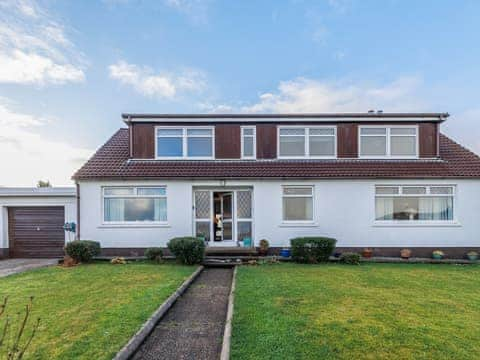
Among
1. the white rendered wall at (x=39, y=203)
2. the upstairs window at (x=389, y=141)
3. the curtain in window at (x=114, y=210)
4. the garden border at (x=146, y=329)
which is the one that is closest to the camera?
the garden border at (x=146, y=329)

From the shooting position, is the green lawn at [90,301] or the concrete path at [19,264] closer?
the green lawn at [90,301]

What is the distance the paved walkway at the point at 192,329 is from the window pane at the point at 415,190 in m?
8.88

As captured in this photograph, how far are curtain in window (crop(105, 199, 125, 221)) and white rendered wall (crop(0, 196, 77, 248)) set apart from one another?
2.12 meters

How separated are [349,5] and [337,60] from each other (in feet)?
8.97

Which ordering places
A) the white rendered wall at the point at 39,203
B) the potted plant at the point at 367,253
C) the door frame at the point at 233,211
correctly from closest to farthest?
the potted plant at the point at 367,253, the door frame at the point at 233,211, the white rendered wall at the point at 39,203

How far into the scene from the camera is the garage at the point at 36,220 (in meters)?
11.8

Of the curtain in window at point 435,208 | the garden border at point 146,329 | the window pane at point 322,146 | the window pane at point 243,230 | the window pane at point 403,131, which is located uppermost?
the window pane at point 403,131

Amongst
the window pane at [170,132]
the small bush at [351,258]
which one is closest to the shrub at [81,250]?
the window pane at [170,132]

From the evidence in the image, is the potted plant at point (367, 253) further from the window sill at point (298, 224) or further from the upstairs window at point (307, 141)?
the upstairs window at point (307, 141)

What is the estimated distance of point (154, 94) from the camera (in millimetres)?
15672

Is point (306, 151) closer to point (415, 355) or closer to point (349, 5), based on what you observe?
point (349, 5)

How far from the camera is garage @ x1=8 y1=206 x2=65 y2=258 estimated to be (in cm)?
1178

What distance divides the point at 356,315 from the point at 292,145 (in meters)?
8.37

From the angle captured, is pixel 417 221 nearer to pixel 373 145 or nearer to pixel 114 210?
pixel 373 145
